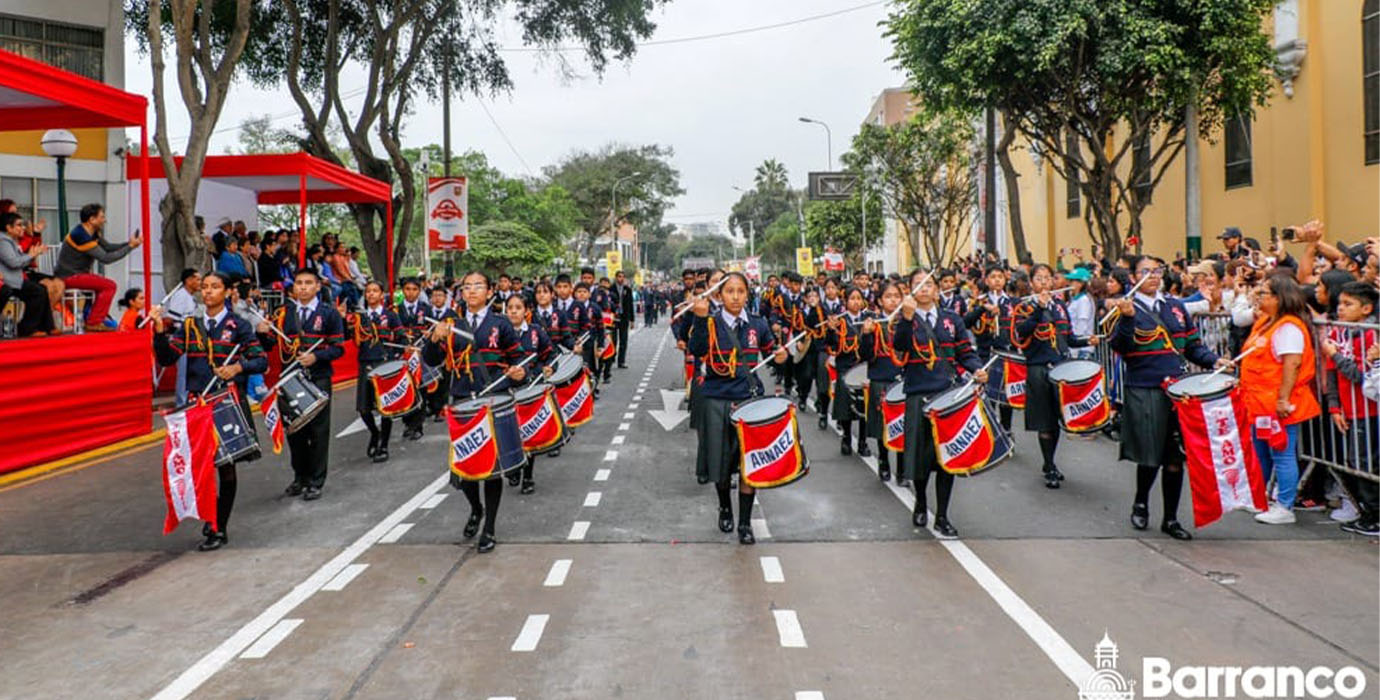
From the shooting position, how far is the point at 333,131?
5150 centimetres

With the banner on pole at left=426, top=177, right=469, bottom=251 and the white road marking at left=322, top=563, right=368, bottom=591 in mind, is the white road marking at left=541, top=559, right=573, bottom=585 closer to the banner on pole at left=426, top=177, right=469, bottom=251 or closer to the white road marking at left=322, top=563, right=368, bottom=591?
the white road marking at left=322, top=563, right=368, bottom=591

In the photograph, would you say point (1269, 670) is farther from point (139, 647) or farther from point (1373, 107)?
point (1373, 107)

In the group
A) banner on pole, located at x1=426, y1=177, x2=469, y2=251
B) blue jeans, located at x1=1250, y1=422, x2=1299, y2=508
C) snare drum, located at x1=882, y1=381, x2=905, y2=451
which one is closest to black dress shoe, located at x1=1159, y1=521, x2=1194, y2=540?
blue jeans, located at x1=1250, y1=422, x2=1299, y2=508

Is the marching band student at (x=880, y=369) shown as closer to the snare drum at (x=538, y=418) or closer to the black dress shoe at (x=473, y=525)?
the snare drum at (x=538, y=418)

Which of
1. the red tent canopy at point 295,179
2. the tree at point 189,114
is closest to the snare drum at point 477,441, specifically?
the tree at point 189,114

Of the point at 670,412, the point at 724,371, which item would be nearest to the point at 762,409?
the point at 724,371

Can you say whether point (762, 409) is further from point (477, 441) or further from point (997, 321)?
point (997, 321)

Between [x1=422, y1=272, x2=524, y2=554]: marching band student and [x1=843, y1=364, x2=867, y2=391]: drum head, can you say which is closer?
[x1=422, y1=272, x2=524, y2=554]: marching band student

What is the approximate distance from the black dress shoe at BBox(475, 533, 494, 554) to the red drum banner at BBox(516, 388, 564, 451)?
100 cm

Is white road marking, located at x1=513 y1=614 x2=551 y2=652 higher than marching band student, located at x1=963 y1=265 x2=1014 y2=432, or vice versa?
marching band student, located at x1=963 y1=265 x2=1014 y2=432

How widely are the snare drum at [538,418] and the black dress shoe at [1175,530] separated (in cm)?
447

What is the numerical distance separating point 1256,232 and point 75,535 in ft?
72.0

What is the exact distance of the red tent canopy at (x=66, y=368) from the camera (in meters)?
9.77

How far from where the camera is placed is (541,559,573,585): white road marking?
5.89 m
